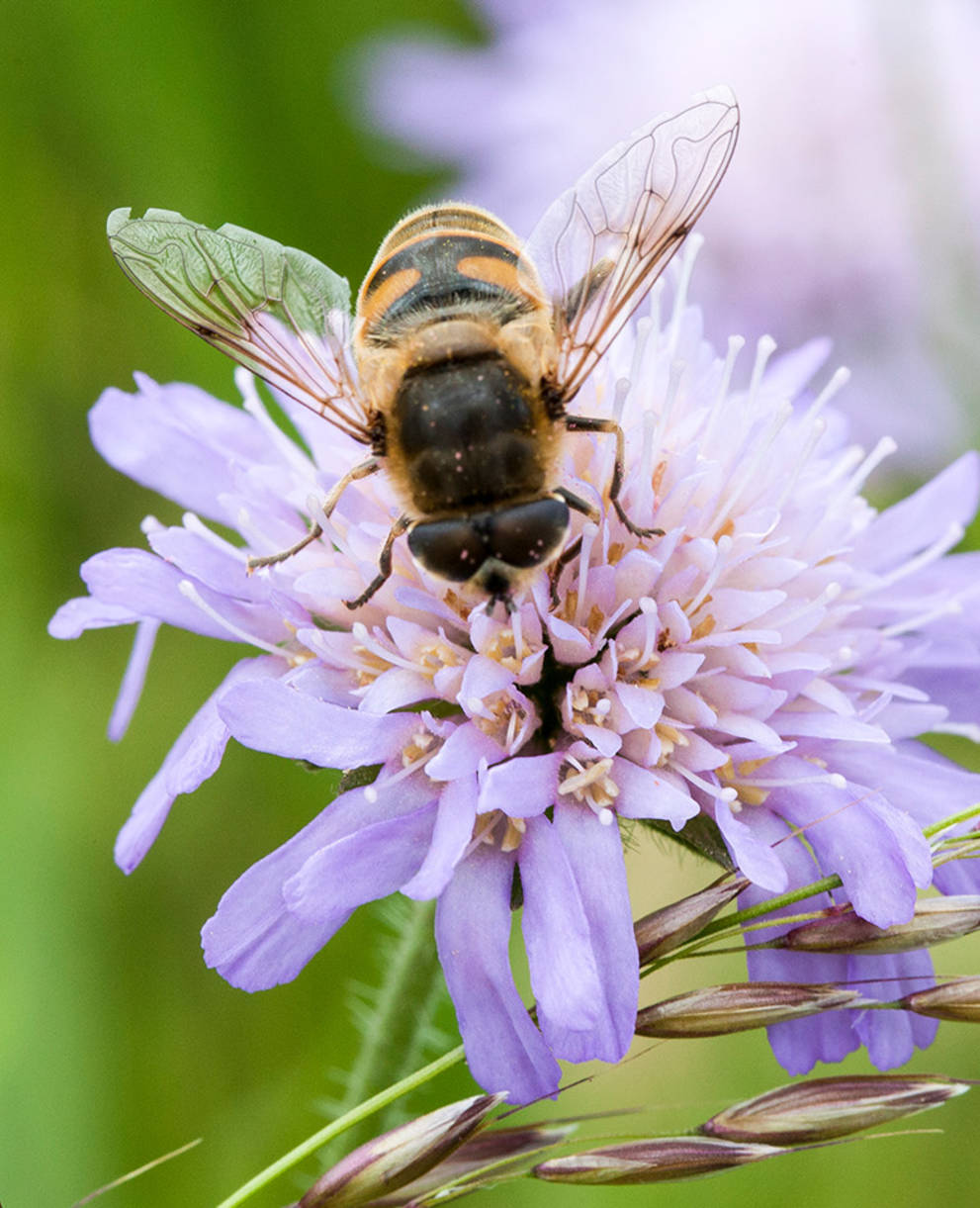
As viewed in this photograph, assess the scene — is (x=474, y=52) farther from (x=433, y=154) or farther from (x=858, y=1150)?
(x=858, y=1150)

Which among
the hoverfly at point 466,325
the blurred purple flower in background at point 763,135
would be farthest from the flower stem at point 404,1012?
the blurred purple flower in background at point 763,135

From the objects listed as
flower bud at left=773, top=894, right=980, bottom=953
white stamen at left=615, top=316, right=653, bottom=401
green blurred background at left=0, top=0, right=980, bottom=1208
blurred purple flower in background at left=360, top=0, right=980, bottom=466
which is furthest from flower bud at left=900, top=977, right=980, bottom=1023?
blurred purple flower in background at left=360, top=0, right=980, bottom=466

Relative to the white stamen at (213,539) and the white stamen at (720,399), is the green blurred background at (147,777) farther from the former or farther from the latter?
the white stamen at (720,399)

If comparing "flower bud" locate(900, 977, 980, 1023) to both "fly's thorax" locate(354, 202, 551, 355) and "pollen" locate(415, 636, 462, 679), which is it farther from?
"fly's thorax" locate(354, 202, 551, 355)

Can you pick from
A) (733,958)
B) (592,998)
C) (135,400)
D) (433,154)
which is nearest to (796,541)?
(592,998)

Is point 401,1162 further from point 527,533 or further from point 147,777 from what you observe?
point 147,777
